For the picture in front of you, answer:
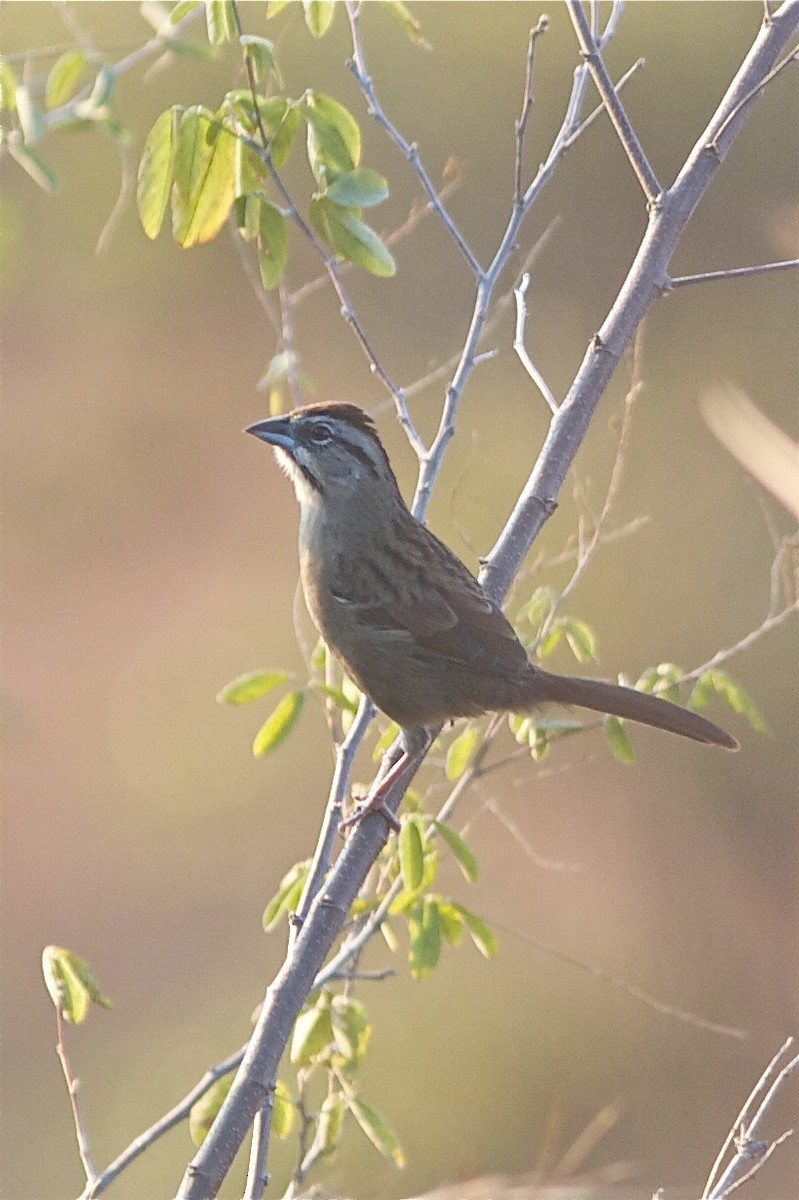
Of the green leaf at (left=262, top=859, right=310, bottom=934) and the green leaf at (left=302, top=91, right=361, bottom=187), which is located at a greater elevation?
the green leaf at (left=302, top=91, right=361, bottom=187)

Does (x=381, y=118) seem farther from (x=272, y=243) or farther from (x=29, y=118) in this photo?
(x=29, y=118)

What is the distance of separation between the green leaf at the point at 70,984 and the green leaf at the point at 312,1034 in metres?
0.44

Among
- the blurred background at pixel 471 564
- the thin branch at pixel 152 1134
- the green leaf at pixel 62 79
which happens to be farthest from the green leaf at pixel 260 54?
the blurred background at pixel 471 564

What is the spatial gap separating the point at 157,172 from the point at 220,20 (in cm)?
28

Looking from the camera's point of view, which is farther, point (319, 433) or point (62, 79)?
point (319, 433)

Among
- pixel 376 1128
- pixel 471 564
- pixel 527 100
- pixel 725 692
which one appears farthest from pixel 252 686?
pixel 471 564

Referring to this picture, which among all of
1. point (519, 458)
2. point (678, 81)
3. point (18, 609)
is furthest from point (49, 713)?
point (678, 81)

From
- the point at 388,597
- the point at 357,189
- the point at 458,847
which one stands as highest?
the point at 357,189

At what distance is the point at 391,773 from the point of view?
3246mm

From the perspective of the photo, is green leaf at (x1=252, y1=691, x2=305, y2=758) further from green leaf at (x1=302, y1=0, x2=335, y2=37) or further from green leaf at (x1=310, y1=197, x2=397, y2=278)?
green leaf at (x1=302, y1=0, x2=335, y2=37)

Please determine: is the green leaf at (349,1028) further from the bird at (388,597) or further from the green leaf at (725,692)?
the green leaf at (725,692)

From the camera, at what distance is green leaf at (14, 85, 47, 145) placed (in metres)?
1.88

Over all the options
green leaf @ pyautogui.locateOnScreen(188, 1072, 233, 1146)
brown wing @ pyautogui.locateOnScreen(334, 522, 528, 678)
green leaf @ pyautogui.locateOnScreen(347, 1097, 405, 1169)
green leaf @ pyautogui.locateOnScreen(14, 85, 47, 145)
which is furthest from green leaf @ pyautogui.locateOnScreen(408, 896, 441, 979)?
green leaf @ pyautogui.locateOnScreen(14, 85, 47, 145)

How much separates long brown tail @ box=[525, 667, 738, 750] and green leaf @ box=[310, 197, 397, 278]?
1226 mm
